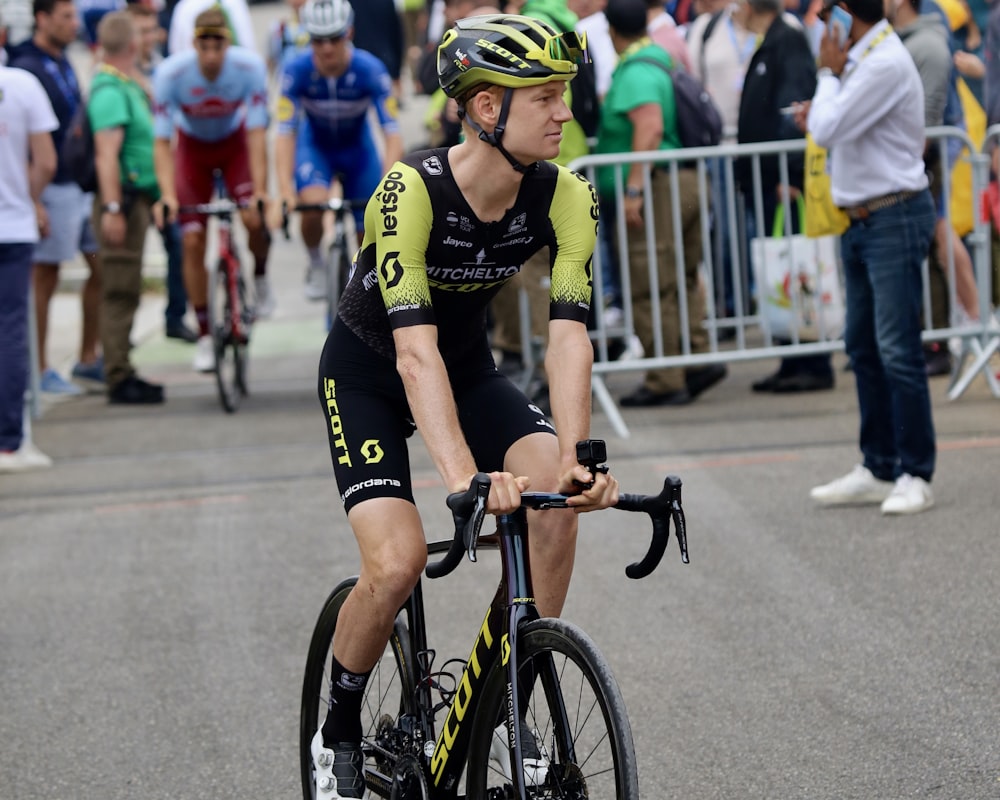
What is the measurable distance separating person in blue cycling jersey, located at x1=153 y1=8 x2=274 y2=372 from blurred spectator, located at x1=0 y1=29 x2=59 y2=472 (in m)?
1.58

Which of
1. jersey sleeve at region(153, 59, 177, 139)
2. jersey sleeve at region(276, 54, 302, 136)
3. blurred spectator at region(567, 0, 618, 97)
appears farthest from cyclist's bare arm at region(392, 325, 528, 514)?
blurred spectator at region(567, 0, 618, 97)

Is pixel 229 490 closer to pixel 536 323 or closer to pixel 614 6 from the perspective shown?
pixel 536 323

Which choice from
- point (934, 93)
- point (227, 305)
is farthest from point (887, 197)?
point (227, 305)

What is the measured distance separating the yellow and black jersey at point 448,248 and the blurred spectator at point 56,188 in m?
7.93

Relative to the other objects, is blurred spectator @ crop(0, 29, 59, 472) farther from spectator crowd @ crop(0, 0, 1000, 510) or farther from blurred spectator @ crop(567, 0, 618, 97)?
blurred spectator @ crop(567, 0, 618, 97)

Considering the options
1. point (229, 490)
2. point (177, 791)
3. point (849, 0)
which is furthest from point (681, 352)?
point (177, 791)

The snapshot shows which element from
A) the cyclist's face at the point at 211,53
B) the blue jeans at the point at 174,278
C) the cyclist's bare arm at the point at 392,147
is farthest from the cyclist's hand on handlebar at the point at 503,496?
the blue jeans at the point at 174,278

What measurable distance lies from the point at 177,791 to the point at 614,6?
6732 millimetres

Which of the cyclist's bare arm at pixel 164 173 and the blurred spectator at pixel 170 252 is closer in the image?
the cyclist's bare arm at pixel 164 173

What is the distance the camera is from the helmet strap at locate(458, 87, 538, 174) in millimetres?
4043

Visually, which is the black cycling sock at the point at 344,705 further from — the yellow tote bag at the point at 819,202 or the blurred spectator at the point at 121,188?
the blurred spectator at the point at 121,188

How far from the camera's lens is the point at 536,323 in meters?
11.2

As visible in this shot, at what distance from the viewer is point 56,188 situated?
12.3 meters

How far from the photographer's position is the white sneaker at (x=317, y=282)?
13.9 meters
